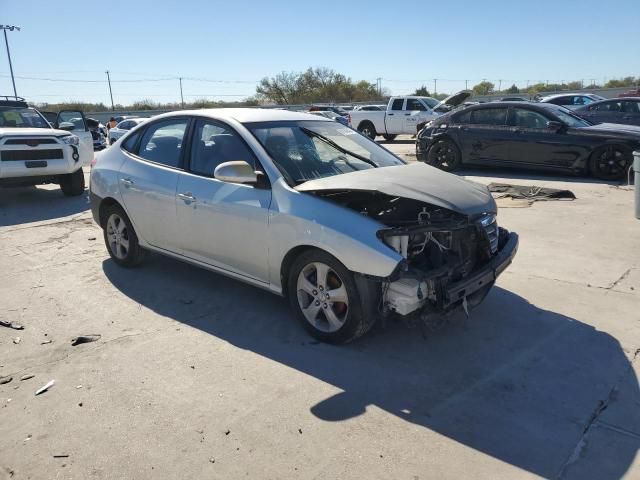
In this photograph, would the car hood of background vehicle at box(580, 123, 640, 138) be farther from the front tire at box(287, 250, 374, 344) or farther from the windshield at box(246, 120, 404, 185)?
the front tire at box(287, 250, 374, 344)

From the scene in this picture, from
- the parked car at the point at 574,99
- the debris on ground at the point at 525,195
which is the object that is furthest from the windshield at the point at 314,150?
the parked car at the point at 574,99

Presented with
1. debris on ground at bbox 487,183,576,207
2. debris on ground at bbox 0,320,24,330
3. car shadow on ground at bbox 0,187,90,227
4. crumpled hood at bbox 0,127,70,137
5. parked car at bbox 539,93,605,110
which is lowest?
debris on ground at bbox 0,320,24,330

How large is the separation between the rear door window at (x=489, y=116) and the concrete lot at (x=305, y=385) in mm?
6780

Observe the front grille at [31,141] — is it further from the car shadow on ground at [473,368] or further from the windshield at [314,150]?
the windshield at [314,150]

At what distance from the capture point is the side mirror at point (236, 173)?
4.16 m


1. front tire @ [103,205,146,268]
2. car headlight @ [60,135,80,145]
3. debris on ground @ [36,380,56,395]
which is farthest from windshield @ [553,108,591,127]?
debris on ground @ [36,380,56,395]

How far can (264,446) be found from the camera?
2.88 meters

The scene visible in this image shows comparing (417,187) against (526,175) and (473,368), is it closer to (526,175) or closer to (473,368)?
(473,368)

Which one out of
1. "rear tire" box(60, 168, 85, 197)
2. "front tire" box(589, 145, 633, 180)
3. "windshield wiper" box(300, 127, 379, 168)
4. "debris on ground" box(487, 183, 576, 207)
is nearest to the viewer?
"windshield wiper" box(300, 127, 379, 168)

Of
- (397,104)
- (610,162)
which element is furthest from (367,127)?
(610,162)

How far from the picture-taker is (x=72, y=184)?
10617mm

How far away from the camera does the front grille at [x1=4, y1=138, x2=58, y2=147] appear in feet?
30.7

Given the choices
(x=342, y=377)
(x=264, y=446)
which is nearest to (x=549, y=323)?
(x=342, y=377)

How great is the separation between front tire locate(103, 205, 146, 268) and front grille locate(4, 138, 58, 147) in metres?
4.77
